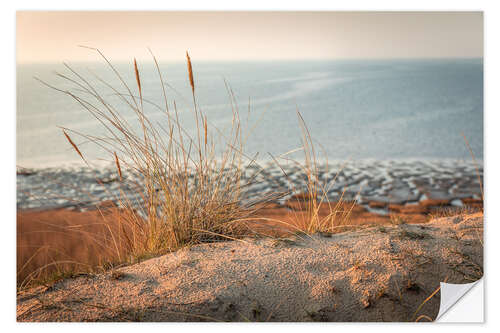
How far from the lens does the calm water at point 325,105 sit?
2.22 metres

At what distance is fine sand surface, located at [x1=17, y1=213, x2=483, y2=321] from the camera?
166 cm

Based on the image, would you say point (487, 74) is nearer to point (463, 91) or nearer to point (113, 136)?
point (463, 91)

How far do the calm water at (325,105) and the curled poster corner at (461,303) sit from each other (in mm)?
769

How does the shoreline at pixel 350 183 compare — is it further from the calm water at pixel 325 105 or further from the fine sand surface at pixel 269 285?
the fine sand surface at pixel 269 285

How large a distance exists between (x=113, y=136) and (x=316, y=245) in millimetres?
1180

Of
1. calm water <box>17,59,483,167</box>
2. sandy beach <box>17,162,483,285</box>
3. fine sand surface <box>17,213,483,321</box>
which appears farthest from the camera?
calm water <box>17,59,483,167</box>

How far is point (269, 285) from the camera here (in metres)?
1.67

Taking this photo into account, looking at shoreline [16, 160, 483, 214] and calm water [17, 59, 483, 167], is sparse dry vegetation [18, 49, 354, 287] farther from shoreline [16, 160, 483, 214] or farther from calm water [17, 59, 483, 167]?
shoreline [16, 160, 483, 214]

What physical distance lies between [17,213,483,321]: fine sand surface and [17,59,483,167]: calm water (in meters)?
0.75

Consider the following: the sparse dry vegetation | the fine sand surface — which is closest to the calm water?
the sparse dry vegetation

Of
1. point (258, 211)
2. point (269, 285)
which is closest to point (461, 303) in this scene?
point (269, 285)

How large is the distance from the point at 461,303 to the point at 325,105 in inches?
51.3

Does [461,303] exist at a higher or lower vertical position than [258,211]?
lower

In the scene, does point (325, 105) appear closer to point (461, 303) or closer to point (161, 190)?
point (161, 190)
